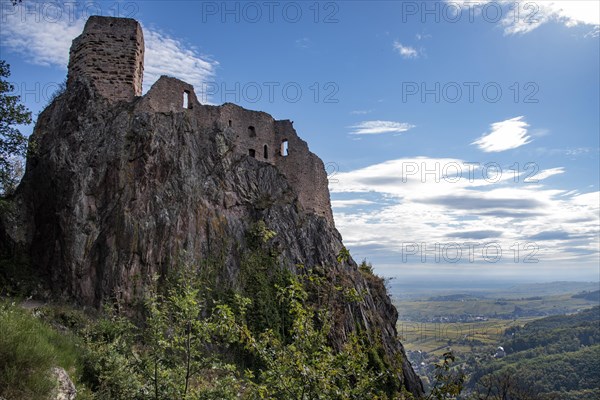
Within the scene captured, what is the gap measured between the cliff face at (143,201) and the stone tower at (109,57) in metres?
0.56

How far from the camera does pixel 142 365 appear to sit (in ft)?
31.3

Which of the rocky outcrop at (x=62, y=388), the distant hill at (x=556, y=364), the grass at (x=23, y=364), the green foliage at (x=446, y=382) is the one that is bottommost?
the distant hill at (x=556, y=364)

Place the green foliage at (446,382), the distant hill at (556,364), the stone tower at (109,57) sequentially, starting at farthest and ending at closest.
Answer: the distant hill at (556,364) → the stone tower at (109,57) → the green foliage at (446,382)

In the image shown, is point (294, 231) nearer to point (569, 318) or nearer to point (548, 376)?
point (548, 376)

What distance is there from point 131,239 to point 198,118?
10.1m

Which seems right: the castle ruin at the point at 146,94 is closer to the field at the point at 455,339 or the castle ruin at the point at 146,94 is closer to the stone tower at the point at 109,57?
the stone tower at the point at 109,57

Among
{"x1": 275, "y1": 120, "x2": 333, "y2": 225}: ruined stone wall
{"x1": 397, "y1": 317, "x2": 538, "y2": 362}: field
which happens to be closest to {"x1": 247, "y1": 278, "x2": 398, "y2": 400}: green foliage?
{"x1": 275, "y1": 120, "x2": 333, "y2": 225}: ruined stone wall

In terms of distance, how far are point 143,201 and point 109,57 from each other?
910 cm

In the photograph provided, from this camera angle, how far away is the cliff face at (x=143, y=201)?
20.4 metres

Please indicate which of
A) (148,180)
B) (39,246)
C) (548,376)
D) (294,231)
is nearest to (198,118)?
(148,180)

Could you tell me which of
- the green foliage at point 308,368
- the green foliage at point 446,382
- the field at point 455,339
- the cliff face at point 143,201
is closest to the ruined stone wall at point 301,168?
the cliff face at point 143,201

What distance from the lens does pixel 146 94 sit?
24.7 meters

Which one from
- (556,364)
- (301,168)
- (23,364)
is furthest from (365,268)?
→ (556,364)

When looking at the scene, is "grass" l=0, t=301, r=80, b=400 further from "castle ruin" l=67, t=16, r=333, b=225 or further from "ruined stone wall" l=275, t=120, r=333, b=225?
"ruined stone wall" l=275, t=120, r=333, b=225
